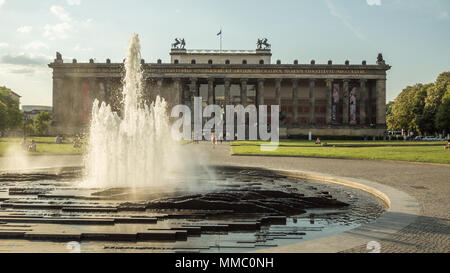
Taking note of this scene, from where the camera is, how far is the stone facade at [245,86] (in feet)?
281

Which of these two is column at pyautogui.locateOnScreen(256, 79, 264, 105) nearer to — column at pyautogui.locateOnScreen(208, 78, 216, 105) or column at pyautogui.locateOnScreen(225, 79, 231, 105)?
column at pyautogui.locateOnScreen(225, 79, 231, 105)

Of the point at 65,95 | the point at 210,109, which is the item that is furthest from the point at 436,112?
the point at 65,95

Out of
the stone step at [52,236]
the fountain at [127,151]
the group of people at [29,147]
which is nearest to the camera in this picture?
the stone step at [52,236]

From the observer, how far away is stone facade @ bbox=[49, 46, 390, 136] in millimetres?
85500

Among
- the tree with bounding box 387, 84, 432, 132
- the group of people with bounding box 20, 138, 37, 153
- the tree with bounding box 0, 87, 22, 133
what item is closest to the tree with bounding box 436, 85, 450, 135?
the tree with bounding box 387, 84, 432, 132

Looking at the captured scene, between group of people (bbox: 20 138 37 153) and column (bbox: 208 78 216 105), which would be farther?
column (bbox: 208 78 216 105)

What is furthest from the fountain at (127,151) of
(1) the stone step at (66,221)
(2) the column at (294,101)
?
(2) the column at (294,101)

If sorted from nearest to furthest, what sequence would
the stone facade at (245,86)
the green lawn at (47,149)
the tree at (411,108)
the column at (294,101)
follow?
the green lawn at (47,149), the stone facade at (245,86), the column at (294,101), the tree at (411,108)

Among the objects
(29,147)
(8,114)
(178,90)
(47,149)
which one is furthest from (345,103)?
(8,114)

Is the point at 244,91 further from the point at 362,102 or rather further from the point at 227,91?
the point at 362,102

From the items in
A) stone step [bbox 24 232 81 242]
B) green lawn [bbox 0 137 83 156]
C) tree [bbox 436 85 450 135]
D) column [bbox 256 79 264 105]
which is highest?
column [bbox 256 79 264 105]

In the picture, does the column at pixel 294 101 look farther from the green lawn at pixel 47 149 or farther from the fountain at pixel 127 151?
the fountain at pixel 127 151
